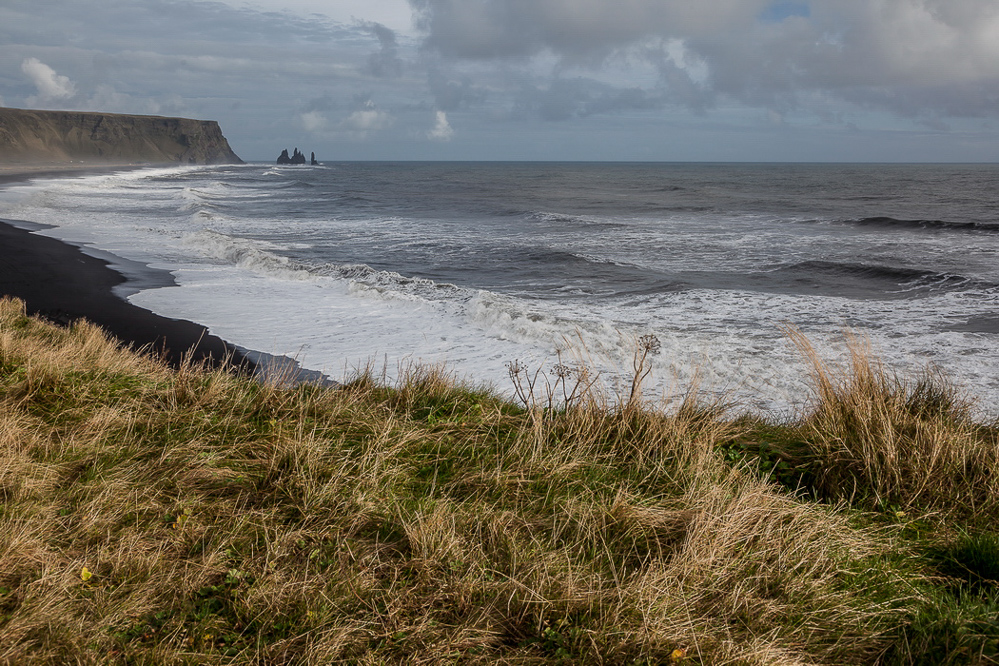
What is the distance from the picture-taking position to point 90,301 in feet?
39.6

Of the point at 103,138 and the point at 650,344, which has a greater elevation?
the point at 103,138

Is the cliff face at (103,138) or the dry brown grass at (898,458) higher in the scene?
the cliff face at (103,138)

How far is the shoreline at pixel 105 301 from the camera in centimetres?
896

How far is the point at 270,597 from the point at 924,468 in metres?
3.68

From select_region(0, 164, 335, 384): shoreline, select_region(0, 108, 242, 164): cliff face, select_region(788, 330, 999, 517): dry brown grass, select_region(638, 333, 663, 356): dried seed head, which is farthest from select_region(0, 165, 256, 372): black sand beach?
select_region(0, 108, 242, 164): cliff face

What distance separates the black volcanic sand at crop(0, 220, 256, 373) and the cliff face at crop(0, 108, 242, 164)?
132m

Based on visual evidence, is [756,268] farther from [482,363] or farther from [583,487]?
[583,487]

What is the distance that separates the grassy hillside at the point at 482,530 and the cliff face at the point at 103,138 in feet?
486

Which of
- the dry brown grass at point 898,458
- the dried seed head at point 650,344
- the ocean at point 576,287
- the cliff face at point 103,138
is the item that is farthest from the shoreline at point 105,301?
the cliff face at point 103,138

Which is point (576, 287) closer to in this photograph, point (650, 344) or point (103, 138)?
point (650, 344)

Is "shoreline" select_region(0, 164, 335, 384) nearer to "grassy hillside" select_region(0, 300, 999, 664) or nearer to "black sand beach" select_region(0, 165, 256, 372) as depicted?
"black sand beach" select_region(0, 165, 256, 372)

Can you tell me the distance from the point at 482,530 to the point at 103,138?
623 feet

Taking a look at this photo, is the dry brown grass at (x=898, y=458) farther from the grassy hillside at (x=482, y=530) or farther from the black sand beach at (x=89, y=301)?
the black sand beach at (x=89, y=301)

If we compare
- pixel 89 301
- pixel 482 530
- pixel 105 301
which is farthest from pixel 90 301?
pixel 482 530
